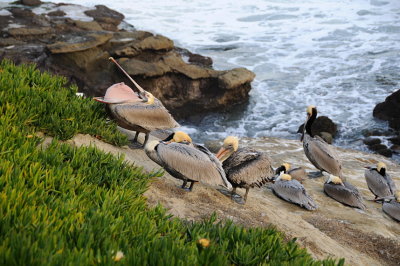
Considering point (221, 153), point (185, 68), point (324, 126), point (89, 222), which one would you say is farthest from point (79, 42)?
point (89, 222)

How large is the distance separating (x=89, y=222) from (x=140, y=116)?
11.2 ft

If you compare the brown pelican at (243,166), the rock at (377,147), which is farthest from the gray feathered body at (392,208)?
the rock at (377,147)

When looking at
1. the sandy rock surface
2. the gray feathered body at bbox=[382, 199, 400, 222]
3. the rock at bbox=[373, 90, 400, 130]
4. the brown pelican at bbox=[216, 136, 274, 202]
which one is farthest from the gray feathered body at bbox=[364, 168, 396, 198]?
the rock at bbox=[373, 90, 400, 130]

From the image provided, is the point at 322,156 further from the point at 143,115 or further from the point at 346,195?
the point at 143,115

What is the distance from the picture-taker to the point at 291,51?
2367 cm

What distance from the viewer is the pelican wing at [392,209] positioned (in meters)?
7.60

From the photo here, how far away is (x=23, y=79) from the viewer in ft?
20.4

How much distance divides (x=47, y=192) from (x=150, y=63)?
12461 mm

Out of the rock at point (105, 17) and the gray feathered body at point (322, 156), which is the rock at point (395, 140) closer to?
the gray feathered body at point (322, 156)

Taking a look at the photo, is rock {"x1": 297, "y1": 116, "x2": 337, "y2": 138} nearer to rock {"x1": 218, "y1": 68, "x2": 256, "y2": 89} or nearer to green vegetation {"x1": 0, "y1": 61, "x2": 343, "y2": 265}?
rock {"x1": 218, "y1": 68, "x2": 256, "y2": 89}

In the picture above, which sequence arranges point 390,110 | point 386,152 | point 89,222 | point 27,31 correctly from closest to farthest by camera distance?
point 89,222, point 386,152, point 390,110, point 27,31

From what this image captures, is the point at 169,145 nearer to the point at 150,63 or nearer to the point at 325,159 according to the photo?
the point at 325,159

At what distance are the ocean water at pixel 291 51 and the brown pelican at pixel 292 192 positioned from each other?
6.83 m

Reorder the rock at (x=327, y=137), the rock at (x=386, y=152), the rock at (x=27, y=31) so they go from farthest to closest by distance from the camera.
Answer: the rock at (x=27, y=31)
the rock at (x=327, y=137)
the rock at (x=386, y=152)
